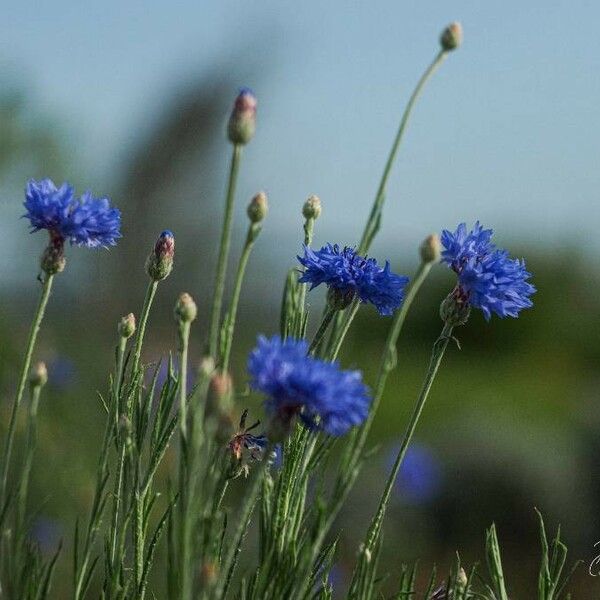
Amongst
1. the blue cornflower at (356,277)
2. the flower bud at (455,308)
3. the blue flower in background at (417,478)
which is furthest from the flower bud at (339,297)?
the blue flower in background at (417,478)

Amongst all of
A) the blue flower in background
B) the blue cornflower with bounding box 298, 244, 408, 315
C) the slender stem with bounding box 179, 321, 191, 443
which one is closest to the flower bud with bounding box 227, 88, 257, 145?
the slender stem with bounding box 179, 321, 191, 443

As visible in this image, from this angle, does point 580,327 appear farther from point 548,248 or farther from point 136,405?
point 136,405

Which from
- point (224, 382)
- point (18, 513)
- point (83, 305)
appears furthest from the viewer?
point (83, 305)

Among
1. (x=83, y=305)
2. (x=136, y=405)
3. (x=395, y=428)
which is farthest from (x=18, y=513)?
(x=395, y=428)

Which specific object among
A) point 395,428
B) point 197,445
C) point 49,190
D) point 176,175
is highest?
point 49,190

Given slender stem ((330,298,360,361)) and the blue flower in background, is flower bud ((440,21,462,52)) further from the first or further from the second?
the blue flower in background
